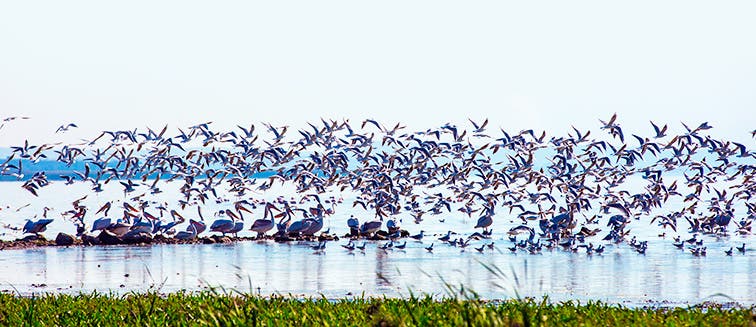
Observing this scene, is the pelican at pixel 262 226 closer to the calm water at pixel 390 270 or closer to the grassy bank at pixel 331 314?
the calm water at pixel 390 270

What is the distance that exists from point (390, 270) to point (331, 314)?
531 inches

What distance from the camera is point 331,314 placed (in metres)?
11.1

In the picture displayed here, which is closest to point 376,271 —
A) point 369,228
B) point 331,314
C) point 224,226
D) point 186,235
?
point 331,314

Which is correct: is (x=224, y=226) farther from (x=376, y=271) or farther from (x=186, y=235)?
(x=376, y=271)

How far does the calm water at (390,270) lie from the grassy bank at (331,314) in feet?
8.33

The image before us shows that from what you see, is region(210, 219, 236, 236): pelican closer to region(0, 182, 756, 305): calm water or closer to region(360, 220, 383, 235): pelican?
region(0, 182, 756, 305): calm water

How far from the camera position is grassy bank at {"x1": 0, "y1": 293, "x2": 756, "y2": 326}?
9.31 m

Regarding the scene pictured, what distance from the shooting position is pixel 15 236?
36688 millimetres

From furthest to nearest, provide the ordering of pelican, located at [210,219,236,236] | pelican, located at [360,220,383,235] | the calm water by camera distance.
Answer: pelican, located at [360,220,383,235]
pelican, located at [210,219,236,236]
the calm water

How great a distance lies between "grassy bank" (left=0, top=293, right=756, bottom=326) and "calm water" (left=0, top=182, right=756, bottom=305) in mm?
2538

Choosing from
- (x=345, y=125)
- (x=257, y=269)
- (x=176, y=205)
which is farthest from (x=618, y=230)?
(x=176, y=205)

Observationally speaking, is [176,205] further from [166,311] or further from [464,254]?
[166,311]

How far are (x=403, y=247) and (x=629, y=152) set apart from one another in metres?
6.65

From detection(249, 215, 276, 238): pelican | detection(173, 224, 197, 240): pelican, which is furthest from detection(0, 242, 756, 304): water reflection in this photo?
detection(249, 215, 276, 238): pelican
